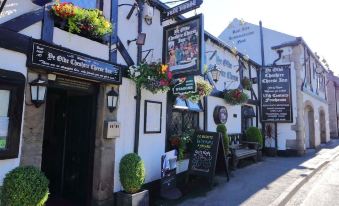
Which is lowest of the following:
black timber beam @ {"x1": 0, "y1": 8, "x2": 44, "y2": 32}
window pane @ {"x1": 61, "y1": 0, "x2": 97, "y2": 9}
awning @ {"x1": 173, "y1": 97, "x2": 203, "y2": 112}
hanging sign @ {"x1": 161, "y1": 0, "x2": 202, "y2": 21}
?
awning @ {"x1": 173, "y1": 97, "x2": 203, "y2": 112}

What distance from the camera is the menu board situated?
24.3ft

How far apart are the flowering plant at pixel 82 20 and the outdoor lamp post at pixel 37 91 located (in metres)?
1.13

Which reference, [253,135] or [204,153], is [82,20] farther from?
[253,135]

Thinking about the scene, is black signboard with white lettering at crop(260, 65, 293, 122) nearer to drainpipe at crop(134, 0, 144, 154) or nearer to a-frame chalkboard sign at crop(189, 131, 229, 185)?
a-frame chalkboard sign at crop(189, 131, 229, 185)

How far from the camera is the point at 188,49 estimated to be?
6184 mm

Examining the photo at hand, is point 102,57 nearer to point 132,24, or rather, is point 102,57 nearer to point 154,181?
point 132,24

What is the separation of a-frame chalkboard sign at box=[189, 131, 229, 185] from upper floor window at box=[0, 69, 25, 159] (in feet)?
15.2

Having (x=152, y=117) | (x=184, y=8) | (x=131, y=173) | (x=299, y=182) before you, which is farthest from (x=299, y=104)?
(x=131, y=173)

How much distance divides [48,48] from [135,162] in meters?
2.69

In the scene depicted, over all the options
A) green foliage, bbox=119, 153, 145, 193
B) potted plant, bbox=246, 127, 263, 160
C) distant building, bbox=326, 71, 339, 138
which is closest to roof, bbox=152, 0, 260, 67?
potted plant, bbox=246, 127, 263, 160

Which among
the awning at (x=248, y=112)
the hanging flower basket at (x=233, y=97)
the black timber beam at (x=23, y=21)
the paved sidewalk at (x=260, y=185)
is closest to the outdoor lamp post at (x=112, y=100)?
the black timber beam at (x=23, y=21)

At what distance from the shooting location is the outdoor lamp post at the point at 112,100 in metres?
5.76

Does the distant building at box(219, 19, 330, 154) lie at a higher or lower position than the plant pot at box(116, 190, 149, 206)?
higher

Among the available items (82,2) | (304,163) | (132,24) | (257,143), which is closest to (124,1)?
(132,24)
